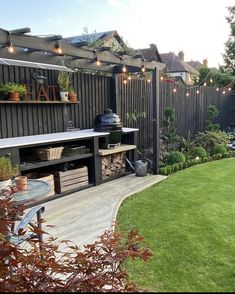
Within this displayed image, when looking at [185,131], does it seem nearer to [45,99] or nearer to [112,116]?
[112,116]

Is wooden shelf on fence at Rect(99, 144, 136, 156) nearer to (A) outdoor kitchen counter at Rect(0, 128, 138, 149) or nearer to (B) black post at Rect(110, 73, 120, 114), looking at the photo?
(A) outdoor kitchen counter at Rect(0, 128, 138, 149)

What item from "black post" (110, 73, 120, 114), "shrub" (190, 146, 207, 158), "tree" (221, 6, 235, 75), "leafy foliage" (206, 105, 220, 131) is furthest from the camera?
"tree" (221, 6, 235, 75)

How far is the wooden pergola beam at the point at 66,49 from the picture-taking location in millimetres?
3980

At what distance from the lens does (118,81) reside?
6.78 m

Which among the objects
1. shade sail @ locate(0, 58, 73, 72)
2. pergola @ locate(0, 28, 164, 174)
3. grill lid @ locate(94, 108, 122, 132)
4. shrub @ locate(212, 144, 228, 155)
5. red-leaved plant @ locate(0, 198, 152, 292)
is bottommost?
shrub @ locate(212, 144, 228, 155)

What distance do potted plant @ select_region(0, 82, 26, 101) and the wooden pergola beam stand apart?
51 cm

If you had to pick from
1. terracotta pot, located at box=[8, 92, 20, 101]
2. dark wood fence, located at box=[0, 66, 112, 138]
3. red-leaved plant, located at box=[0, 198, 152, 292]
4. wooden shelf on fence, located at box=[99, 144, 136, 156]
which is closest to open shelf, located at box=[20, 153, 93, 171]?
wooden shelf on fence, located at box=[99, 144, 136, 156]

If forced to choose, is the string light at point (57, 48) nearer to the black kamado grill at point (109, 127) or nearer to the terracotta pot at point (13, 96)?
the terracotta pot at point (13, 96)

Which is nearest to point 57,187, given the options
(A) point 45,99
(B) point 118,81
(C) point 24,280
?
(A) point 45,99

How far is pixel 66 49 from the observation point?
4.68m

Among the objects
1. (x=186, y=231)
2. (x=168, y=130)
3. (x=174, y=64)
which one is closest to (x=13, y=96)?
(x=186, y=231)

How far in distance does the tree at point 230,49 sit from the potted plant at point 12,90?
1603 centimetres

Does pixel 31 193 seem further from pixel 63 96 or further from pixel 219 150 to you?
pixel 219 150

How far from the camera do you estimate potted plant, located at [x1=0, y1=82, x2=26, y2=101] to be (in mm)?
4625
